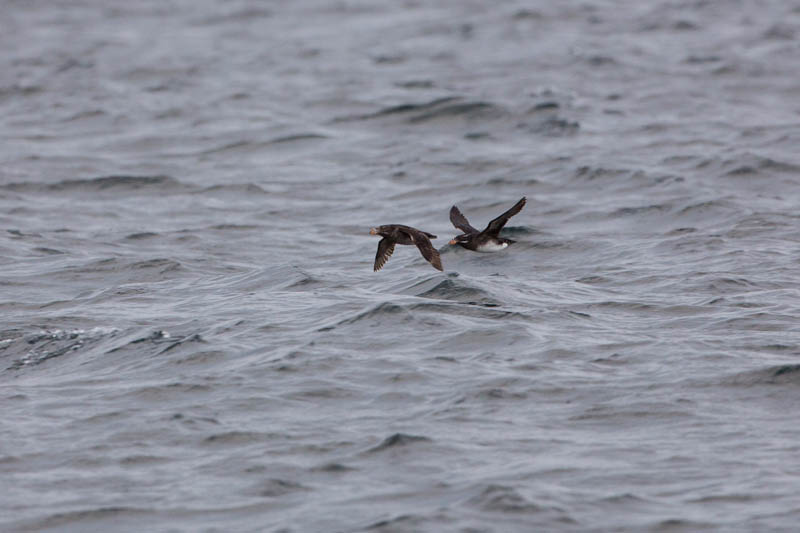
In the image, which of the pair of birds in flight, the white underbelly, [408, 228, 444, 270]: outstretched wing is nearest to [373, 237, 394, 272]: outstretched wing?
the pair of birds in flight

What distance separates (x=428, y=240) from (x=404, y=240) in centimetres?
50

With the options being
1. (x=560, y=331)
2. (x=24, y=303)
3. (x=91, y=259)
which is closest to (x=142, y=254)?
(x=91, y=259)

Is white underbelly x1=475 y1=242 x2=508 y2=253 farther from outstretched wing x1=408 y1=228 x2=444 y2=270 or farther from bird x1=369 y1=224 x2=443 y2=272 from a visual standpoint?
outstretched wing x1=408 y1=228 x2=444 y2=270

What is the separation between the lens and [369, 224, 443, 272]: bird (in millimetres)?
13609

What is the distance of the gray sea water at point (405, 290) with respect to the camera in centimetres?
914

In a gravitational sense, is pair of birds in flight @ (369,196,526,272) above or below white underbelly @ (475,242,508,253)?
above

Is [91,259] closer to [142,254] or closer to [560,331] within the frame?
[142,254]

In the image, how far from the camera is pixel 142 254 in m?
17.1

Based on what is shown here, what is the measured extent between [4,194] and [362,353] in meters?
11.2

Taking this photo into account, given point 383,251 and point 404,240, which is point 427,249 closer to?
point 404,240

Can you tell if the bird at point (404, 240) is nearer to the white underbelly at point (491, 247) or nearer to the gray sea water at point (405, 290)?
the gray sea water at point (405, 290)

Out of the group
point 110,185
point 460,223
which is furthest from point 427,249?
point 110,185

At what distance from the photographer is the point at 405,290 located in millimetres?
14375

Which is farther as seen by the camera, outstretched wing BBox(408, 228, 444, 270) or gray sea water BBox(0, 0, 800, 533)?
outstretched wing BBox(408, 228, 444, 270)
